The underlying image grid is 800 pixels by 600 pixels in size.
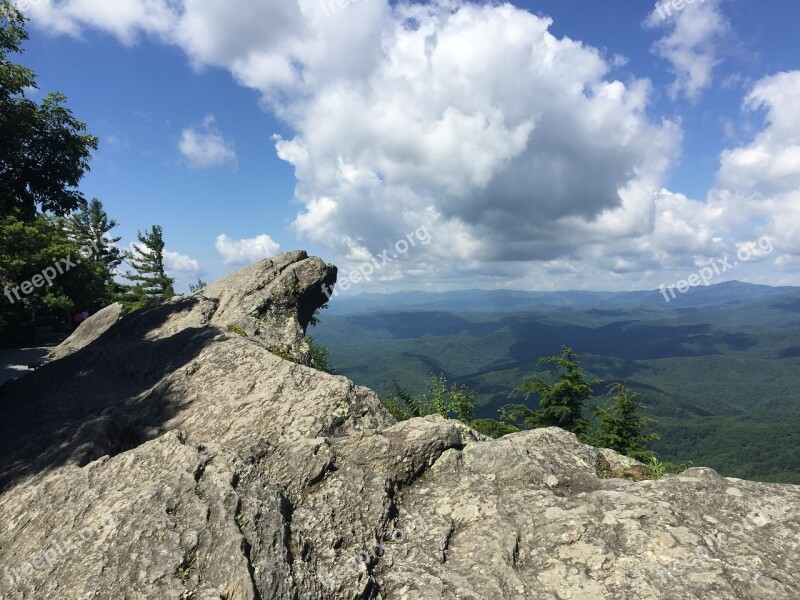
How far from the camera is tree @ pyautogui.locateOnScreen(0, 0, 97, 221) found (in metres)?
18.7

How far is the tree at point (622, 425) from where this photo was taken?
35125 mm

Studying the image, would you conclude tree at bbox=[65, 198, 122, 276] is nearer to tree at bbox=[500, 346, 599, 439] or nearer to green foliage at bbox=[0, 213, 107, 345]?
green foliage at bbox=[0, 213, 107, 345]

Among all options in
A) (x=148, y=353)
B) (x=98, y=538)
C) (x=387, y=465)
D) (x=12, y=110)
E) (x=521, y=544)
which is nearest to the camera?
(x=98, y=538)

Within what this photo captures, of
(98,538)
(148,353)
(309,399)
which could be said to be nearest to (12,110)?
(148,353)

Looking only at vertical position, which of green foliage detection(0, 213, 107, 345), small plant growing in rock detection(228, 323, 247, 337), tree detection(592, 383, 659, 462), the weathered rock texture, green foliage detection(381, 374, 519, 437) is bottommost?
tree detection(592, 383, 659, 462)

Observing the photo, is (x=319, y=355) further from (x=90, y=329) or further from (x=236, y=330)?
(x=236, y=330)

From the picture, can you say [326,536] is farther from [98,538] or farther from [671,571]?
[671,571]

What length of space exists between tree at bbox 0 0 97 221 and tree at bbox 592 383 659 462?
38.3 metres

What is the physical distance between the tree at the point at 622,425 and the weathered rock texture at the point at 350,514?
2818cm

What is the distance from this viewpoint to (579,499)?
854 centimetres

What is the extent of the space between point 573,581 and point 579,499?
1888mm

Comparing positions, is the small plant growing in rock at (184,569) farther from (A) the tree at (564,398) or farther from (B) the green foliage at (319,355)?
(A) the tree at (564,398)

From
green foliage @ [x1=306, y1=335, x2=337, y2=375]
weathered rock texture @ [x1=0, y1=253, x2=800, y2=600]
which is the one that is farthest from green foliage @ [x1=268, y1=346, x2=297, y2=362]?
green foliage @ [x1=306, y1=335, x2=337, y2=375]

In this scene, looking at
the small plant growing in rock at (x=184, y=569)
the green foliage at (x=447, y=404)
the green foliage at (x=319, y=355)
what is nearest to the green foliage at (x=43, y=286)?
the green foliage at (x=319, y=355)
